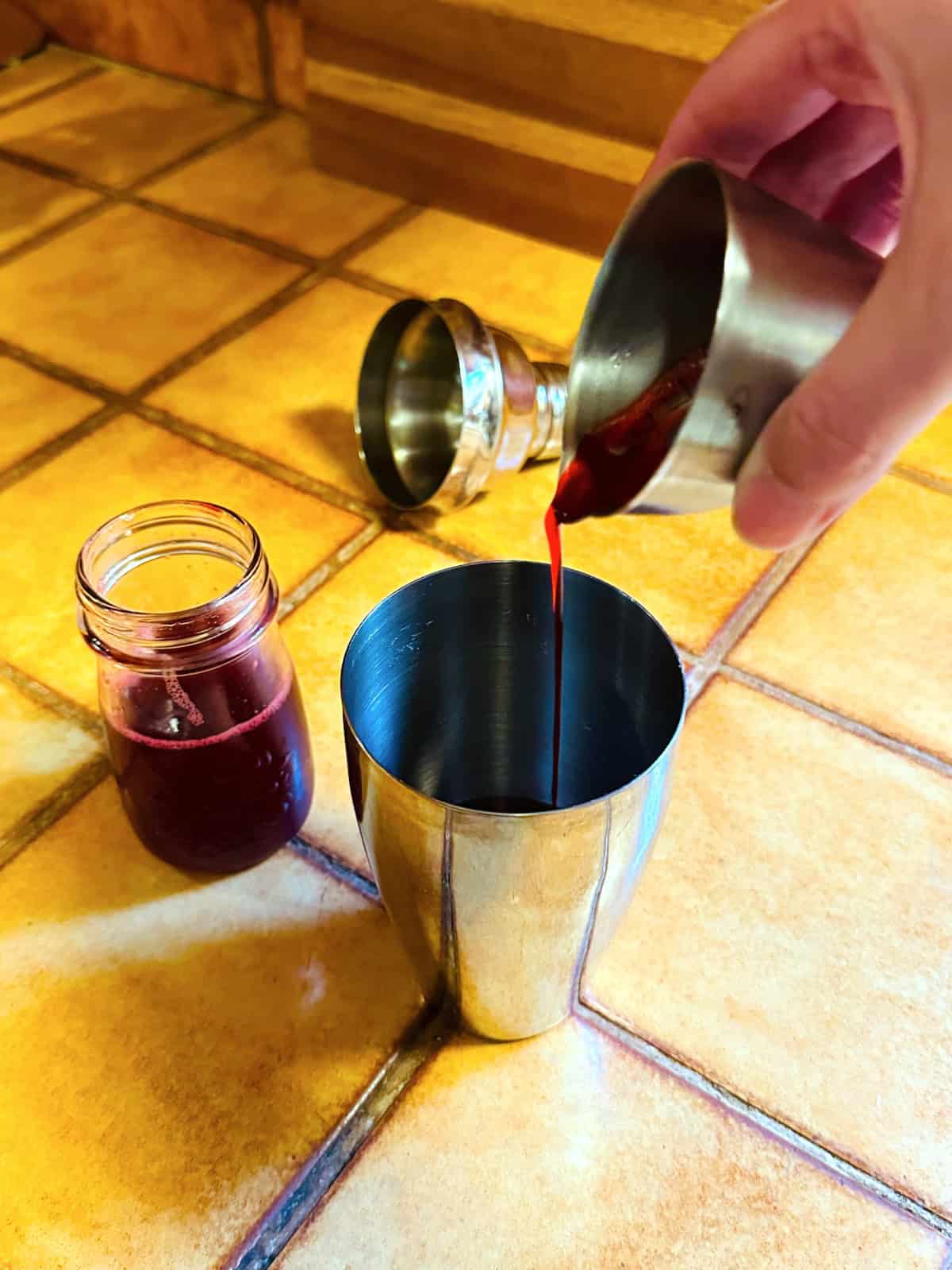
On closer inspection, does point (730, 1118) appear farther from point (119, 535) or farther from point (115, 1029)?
point (119, 535)

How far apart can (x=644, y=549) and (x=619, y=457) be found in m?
0.27

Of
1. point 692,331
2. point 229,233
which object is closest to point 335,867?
point 692,331

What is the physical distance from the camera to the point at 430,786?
55cm

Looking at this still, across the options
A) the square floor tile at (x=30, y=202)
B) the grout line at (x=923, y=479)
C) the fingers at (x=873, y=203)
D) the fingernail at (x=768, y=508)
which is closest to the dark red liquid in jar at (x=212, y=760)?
the fingernail at (x=768, y=508)

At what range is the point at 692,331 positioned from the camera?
439mm

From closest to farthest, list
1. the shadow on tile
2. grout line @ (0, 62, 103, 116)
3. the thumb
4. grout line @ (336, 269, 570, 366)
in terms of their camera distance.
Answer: the thumb → the shadow on tile → grout line @ (336, 269, 570, 366) → grout line @ (0, 62, 103, 116)

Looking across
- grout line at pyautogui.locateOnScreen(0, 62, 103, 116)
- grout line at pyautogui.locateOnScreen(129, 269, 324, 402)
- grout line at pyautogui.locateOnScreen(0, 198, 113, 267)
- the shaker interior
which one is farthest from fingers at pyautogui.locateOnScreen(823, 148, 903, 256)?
grout line at pyautogui.locateOnScreen(0, 62, 103, 116)

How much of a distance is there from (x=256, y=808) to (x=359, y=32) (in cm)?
75

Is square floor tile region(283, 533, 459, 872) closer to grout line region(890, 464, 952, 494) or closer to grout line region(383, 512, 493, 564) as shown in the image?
grout line region(383, 512, 493, 564)

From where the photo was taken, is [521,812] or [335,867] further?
[335,867]

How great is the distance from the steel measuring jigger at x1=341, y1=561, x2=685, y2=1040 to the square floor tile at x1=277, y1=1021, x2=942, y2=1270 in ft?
0.11

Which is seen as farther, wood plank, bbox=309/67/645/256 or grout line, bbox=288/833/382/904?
wood plank, bbox=309/67/645/256

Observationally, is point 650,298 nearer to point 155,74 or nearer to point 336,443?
point 336,443

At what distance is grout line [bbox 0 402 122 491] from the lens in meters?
0.74
